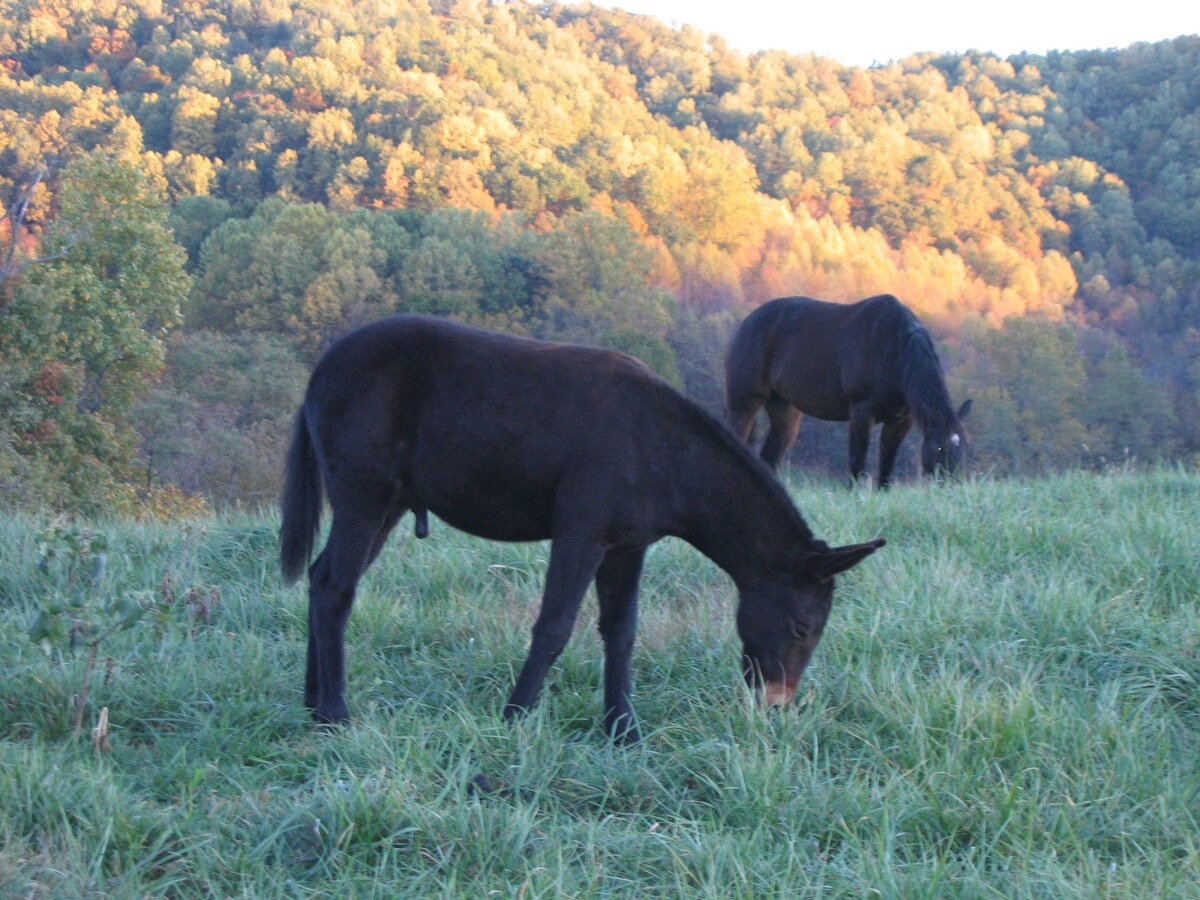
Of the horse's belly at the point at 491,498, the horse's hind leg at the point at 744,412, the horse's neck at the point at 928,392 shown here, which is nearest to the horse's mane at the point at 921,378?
the horse's neck at the point at 928,392

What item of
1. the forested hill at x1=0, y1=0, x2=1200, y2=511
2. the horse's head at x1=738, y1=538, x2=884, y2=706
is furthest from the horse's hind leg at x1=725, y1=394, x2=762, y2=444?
the forested hill at x1=0, y1=0, x2=1200, y2=511

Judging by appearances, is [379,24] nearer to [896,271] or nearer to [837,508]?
[896,271]

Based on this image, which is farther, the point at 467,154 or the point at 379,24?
the point at 379,24

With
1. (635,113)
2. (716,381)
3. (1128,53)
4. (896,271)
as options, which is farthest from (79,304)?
(1128,53)

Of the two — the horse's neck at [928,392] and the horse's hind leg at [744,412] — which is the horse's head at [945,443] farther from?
the horse's hind leg at [744,412]

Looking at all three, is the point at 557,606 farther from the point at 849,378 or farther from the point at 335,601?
the point at 849,378

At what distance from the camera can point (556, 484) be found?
374 cm

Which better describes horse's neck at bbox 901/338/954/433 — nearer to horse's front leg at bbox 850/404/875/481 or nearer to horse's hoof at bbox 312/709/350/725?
horse's front leg at bbox 850/404/875/481

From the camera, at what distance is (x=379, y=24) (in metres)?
64.8

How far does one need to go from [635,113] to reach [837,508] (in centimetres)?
6150

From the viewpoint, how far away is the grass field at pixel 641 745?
8.56 feet

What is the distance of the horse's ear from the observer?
11.5ft

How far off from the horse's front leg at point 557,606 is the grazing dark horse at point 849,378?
533 centimetres

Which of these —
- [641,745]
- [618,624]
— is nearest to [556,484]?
[618,624]
